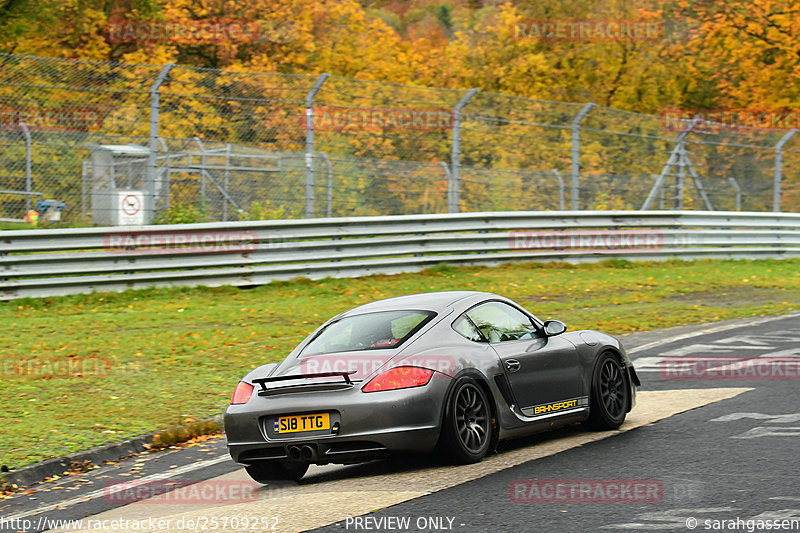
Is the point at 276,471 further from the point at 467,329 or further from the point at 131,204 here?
the point at 131,204

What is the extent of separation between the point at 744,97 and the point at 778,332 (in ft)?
104

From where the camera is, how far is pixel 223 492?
7090 mm

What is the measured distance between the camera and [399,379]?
22.5 feet

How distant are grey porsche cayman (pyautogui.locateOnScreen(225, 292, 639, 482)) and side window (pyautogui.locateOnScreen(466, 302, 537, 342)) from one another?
1 centimetres

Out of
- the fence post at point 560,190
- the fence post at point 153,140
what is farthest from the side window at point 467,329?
the fence post at point 560,190

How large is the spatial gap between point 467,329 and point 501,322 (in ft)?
1.60

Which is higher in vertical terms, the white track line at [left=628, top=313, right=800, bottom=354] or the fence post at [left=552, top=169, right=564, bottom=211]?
the fence post at [left=552, top=169, right=564, bottom=211]

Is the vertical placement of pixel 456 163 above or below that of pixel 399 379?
above

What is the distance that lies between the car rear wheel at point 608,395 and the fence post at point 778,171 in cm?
1674

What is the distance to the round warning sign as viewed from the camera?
1678cm

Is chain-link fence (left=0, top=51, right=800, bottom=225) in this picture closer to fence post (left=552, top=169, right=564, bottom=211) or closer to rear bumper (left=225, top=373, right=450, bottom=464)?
fence post (left=552, top=169, right=564, bottom=211)

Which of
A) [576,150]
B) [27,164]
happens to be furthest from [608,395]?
[576,150]

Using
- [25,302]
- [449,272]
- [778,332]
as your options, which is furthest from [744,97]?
[25,302]

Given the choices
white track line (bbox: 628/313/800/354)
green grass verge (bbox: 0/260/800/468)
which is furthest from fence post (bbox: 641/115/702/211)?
white track line (bbox: 628/313/800/354)
